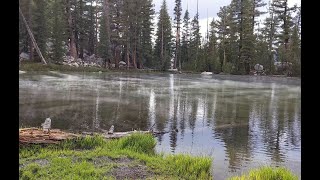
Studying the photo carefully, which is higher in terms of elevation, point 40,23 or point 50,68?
point 40,23

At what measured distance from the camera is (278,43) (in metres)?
51.0

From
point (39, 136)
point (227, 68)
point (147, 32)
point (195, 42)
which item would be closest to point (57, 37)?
point (147, 32)

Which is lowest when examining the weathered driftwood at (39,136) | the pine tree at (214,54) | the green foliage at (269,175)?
the green foliage at (269,175)

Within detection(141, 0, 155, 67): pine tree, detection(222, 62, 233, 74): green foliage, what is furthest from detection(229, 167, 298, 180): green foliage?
detection(141, 0, 155, 67): pine tree

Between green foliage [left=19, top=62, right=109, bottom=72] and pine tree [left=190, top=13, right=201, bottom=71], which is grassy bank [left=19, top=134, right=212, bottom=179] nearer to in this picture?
green foliage [left=19, top=62, right=109, bottom=72]

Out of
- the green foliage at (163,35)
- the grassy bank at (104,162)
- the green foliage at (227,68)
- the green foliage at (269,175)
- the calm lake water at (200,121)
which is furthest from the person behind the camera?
the green foliage at (163,35)

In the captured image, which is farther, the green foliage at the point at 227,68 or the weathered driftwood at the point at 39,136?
the green foliage at the point at 227,68

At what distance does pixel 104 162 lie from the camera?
596 cm

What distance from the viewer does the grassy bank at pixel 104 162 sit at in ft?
17.3

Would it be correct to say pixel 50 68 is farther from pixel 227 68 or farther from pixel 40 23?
pixel 227 68

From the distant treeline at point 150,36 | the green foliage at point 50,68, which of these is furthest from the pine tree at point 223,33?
the green foliage at point 50,68

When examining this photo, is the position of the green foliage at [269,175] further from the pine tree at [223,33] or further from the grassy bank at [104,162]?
the pine tree at [223,33]

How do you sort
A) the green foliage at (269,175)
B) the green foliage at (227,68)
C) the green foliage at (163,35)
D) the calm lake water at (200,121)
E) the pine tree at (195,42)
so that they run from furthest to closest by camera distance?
1. the green foliage at (163,35)
2. the pine tree at (195,42)
3. the green foliage at (227,68)
4. the calm lake water at (200,121)
5. the green foliage at (269,175)
